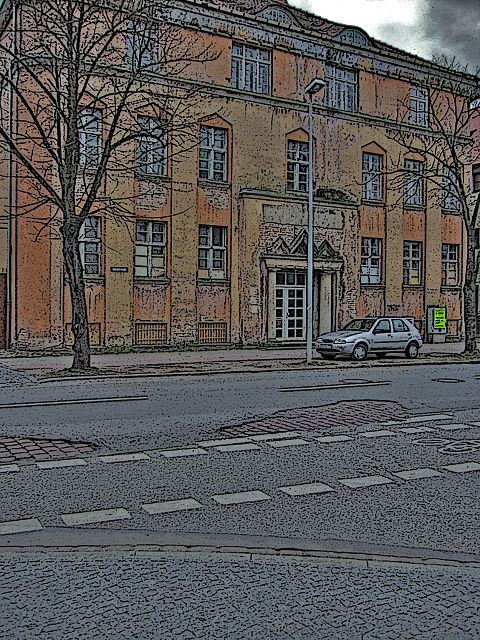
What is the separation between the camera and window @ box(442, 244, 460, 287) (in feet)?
124

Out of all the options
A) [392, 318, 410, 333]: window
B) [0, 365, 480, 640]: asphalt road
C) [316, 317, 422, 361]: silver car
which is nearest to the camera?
[0, 365, 480, 640]: asphalt road

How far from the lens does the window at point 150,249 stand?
28.7 metres

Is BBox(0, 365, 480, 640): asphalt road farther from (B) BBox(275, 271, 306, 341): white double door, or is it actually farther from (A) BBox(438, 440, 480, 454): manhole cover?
(B) BBox(275, 271, 306, 341): white double door

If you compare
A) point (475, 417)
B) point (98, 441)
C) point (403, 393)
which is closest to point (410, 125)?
point (403, 393)

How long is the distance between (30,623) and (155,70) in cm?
2666

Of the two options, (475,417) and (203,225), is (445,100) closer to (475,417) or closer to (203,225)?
(203,225)

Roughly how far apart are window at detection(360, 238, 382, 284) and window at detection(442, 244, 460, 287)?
14.3ft

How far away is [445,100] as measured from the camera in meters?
37.8

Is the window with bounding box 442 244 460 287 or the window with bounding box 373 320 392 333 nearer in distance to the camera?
the window with bounding box 373 320 392 333

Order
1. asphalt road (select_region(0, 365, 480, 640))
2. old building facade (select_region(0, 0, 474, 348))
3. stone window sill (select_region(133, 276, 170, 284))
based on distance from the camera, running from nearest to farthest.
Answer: asphalt road (select_region(0, 365, 480, 640))
old building facade (select_region(0, 0, 474, 348))
stone window sill (select_region(133, 276, 170, 284))

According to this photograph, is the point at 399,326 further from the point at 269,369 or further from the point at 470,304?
the point at 269,369

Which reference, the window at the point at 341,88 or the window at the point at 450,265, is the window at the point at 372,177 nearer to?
the window at the point at 341,88

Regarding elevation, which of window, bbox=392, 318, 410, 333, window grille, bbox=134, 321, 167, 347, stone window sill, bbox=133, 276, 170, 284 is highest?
stone window sill, bbox=133, 276, 170, 284

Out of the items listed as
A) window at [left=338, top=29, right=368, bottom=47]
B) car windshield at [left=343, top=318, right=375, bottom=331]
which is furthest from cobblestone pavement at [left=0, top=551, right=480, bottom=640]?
window at [left=338, top=29, right=368, bottom=47]
